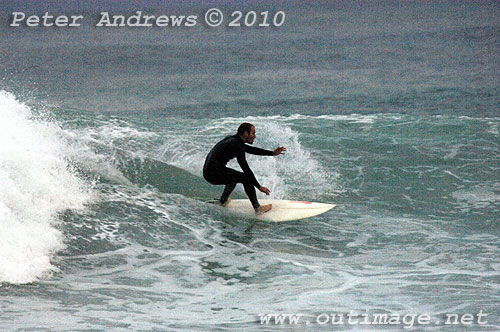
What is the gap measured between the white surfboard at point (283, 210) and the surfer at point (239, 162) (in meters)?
0.13

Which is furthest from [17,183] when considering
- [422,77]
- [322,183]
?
[422,77]

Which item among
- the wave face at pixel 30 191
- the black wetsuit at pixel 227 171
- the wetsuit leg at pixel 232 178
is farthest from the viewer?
the wetsuit leg at pixel 232 178

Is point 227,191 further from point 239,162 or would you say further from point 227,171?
point 239,162

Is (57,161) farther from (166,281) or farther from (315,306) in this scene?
(315,306)

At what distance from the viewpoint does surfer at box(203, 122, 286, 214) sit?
36.9 ft

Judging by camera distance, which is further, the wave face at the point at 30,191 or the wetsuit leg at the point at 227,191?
the wetsuit leg at the point at 227,191

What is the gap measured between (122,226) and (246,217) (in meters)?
1.97

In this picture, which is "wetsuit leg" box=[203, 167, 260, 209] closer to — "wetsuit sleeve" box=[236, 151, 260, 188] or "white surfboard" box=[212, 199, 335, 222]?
"wetsuit sleeve" box=[236, 151, 260, 188]
